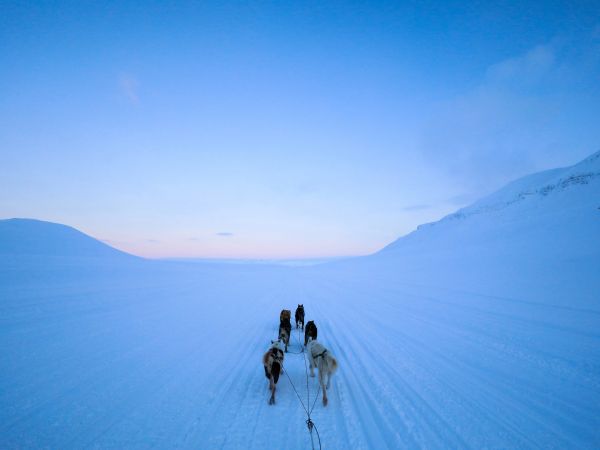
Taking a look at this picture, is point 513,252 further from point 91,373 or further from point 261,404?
point 91,373

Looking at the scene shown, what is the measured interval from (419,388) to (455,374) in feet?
3.96

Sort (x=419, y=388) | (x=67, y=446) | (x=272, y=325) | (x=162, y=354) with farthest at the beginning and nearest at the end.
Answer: (x=272, y=325)
(x=162, y=354)
(x=419, y=388)
(x=67, y=446)

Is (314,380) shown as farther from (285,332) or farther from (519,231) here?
(519,231)

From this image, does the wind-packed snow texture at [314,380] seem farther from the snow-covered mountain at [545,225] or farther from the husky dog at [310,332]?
the snow-covered mountain at [545,225]

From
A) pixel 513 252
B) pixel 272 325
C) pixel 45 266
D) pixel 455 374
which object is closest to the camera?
pixel 455 374

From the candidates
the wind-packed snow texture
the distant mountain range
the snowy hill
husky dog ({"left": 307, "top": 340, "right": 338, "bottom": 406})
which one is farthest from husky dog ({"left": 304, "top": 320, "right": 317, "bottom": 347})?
the snowy hill

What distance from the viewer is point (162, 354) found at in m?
6.88

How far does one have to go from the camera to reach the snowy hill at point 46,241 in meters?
36.5

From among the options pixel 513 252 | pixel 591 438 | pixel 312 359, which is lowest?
pixel 591 438

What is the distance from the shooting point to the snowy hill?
3653cm

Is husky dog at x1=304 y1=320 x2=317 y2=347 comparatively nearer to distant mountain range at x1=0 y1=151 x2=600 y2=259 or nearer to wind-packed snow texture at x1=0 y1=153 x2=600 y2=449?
wind-packed snow texture at x1=0 y1=153 x2=600 y2=449

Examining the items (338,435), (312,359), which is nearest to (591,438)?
(338,435)

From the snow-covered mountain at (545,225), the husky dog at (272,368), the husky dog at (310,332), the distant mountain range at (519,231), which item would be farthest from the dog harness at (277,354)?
the snow-covered mountain at (545,225)

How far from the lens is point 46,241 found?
42438 mm
